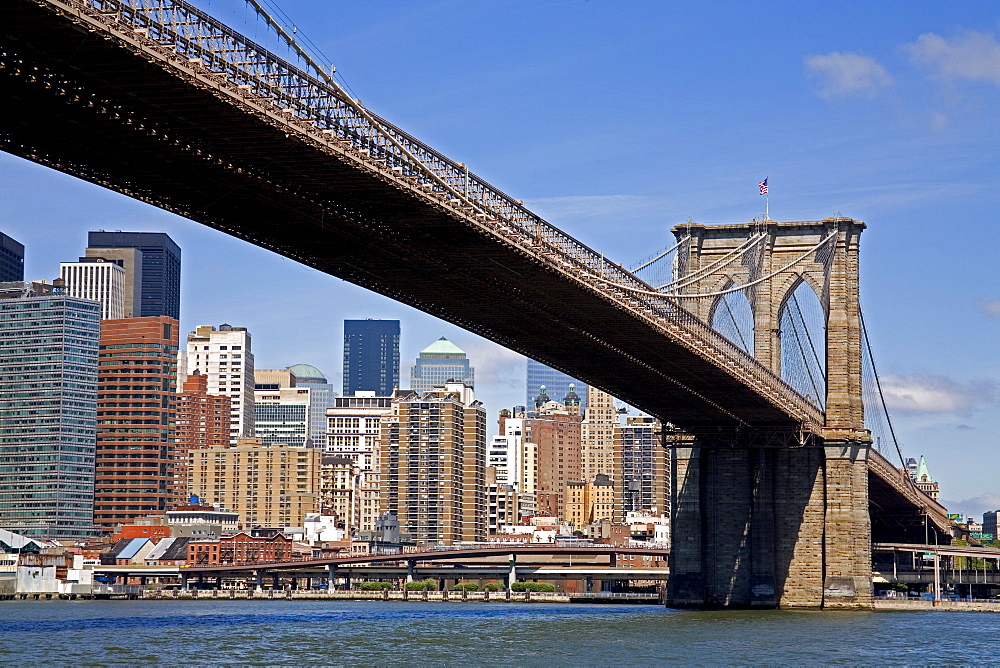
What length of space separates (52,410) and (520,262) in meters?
151

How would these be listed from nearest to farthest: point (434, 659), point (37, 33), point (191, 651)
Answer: point (37, 33) < point (434, 659) < point (191, 651)

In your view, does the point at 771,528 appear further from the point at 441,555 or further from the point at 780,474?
Result: the point at 441,555

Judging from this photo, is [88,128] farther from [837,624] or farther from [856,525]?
[856,525]

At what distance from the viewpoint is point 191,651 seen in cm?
4478

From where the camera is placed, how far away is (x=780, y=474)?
7769 cm

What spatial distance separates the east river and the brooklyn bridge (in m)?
7.93

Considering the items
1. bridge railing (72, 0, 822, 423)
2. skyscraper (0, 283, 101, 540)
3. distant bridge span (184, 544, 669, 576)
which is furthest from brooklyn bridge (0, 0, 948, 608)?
skyscraper (0, 283, 101, 540)

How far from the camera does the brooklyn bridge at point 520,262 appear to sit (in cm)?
3412

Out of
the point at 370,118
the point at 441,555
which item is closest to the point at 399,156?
the point at 370,118

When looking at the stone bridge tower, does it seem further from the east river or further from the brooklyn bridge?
the east river

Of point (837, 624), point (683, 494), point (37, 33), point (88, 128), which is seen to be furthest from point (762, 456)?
point (37, 33)

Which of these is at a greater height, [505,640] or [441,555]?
[505,640]

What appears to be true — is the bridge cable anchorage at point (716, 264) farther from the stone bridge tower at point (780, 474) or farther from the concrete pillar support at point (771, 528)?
the concrete pillar support at point (771, 528)

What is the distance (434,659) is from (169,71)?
683 inches
